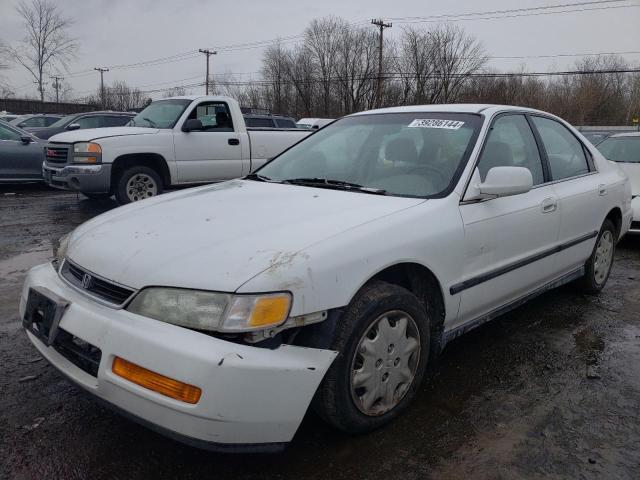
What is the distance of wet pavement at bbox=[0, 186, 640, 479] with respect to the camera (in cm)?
225

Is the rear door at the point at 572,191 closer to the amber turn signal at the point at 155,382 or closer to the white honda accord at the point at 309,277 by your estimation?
the white honda accord at the point at 309,277

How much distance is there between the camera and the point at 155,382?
1945 mm

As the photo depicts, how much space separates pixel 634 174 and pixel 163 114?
7.08 meters

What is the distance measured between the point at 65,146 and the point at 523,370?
7556mm

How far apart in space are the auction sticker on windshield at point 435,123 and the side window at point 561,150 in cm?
87

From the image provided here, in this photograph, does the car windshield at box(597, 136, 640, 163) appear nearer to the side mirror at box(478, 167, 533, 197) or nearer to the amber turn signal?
the side mirror at box(478, 167, 533, 197)

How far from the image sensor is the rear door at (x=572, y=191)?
374 centimetres

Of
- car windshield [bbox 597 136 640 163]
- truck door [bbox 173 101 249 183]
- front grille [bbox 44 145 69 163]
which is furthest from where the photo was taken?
truck door [bbox 173 101 249 183]

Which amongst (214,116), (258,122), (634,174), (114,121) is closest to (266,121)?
(258,122)

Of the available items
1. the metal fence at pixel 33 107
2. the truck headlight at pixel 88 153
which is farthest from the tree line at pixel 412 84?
A: the truck headlight at pixel 88 153

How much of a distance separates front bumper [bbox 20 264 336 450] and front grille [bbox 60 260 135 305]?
86 millimetres

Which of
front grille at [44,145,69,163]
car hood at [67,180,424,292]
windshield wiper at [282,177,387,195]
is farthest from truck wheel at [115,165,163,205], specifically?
windshield wiper at [282,177,387,195]

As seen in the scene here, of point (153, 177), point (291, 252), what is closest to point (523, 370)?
point (291, 252)

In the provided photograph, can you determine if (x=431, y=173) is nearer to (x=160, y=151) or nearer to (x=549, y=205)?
(x=549, y=205)
